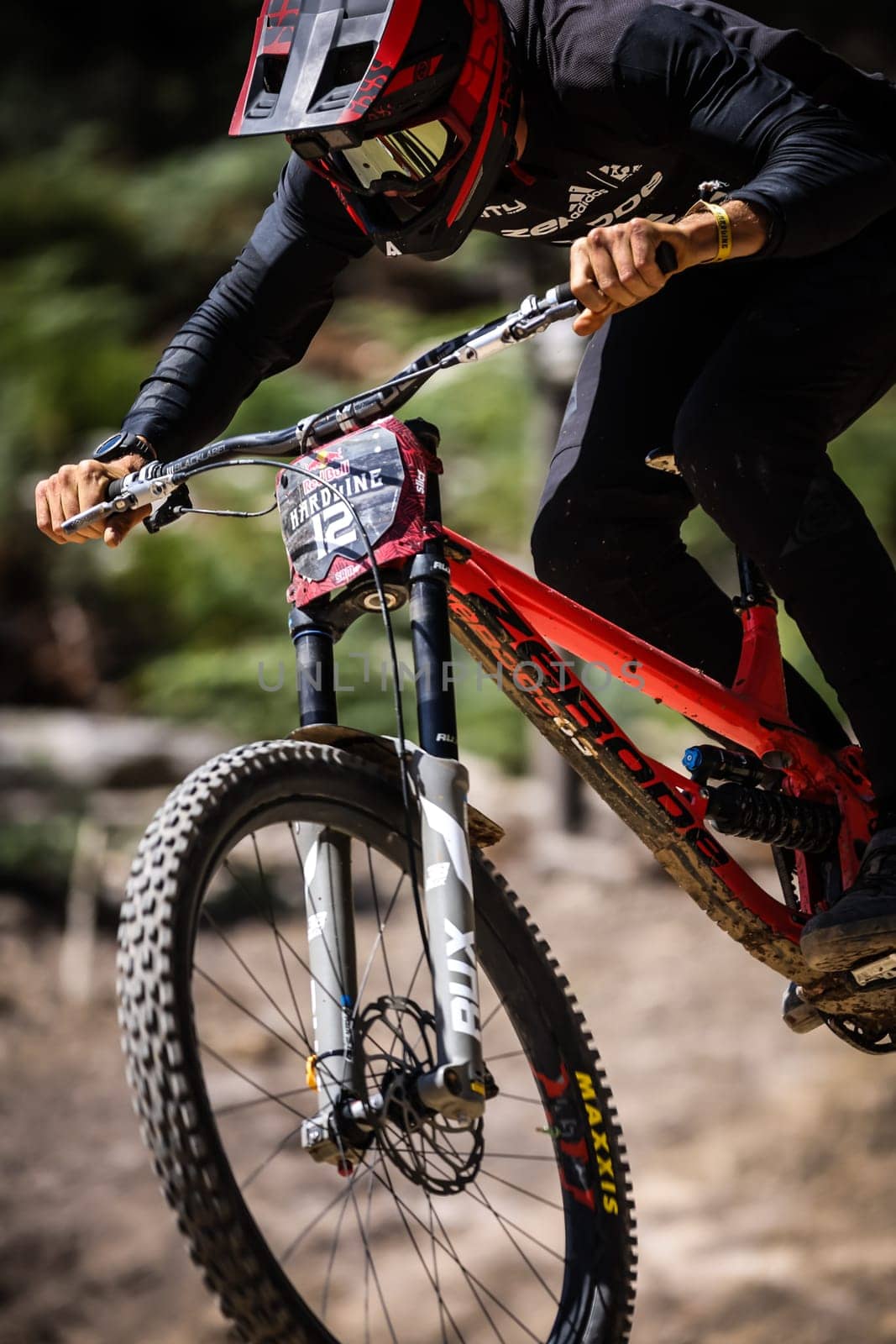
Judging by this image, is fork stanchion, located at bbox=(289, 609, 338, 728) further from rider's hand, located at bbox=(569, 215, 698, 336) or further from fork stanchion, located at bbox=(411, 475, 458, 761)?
rider's hand, located at bbox=(569, 215, 698, 336)

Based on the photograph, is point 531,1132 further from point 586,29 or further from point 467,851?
point 586,29

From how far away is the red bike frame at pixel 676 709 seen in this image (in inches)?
105

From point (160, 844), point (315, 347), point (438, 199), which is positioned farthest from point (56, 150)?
point (160, 844)

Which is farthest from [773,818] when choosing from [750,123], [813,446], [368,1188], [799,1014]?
[368,1188]

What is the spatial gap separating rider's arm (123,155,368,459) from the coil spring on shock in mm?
1278

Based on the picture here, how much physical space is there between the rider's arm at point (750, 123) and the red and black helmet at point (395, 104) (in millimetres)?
253

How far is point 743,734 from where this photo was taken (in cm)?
307

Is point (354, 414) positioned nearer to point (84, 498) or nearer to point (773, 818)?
point (84, 498)

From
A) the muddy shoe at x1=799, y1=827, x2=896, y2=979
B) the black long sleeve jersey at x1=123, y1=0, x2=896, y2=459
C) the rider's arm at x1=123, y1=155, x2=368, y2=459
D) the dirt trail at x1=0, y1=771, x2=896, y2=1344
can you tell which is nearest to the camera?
the black long sleeve jersey at x1=123, y1=0, x2=896, y2=459

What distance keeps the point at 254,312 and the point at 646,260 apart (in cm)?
116

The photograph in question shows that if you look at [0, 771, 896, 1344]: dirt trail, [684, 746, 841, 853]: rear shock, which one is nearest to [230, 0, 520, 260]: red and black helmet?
[684, 746, 841, 853]: rear shock

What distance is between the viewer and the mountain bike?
2027 mm

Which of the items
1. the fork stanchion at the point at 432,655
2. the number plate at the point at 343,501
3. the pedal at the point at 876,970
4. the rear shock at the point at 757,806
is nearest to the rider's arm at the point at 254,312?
the number plate at the point at 343,501

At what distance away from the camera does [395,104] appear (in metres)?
2.35
